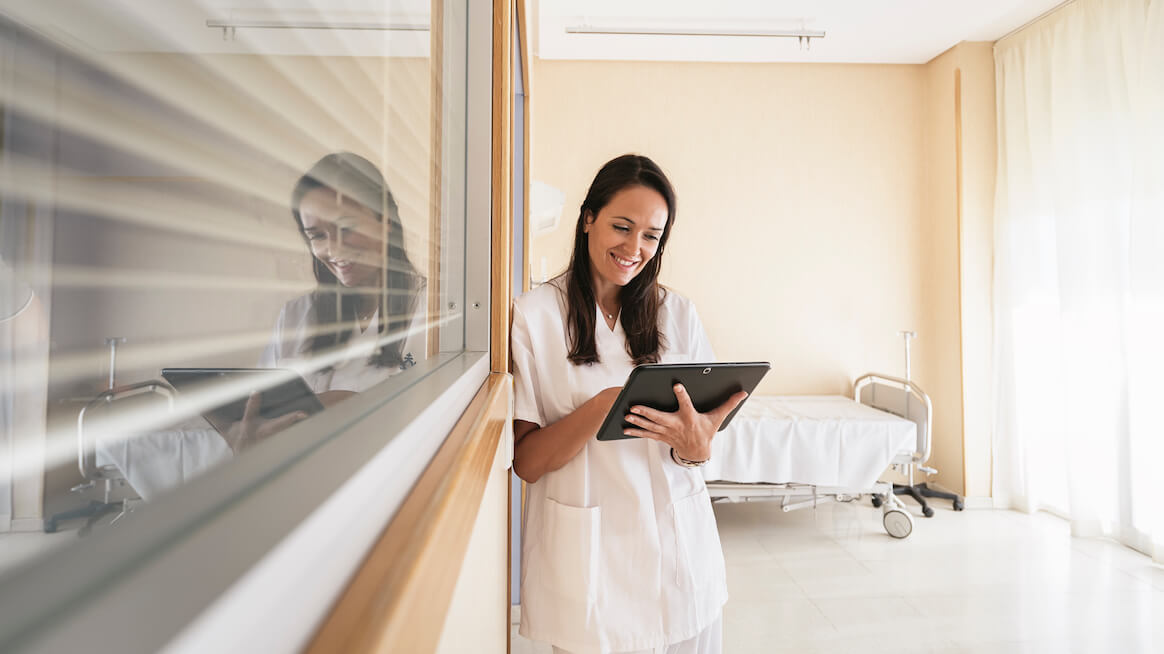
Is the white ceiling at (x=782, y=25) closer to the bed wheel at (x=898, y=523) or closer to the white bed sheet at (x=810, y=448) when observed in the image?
the white bed sheet at (x=810, y=448)

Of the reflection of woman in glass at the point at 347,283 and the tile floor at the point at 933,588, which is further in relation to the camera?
the tile floor at the point at 933,588

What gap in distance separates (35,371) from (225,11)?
162mm

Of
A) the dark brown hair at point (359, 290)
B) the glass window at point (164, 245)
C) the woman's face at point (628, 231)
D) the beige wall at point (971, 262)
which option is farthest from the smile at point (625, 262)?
the beige wall at point (971, 262)

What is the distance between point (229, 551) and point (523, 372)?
1.09m

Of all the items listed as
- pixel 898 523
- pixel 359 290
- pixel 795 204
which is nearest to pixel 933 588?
pixel 898 523

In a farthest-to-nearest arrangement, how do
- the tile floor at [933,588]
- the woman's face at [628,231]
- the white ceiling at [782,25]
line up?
1. the white ceiling at [782,25]
2. the tile floor at [933,588]
3. the woman's face at [628,231]

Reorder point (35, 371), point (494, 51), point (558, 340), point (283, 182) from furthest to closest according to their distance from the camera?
1. point (558, 340)
2. point (494, 51)
3. point (283, 182)
4. point (35, 371)

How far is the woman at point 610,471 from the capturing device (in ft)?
4.01

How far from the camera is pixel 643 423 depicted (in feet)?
3.75

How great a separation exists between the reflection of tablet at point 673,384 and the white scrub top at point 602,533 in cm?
14

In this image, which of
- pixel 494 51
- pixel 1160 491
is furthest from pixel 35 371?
pixel 1160 491

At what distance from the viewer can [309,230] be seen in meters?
0.33

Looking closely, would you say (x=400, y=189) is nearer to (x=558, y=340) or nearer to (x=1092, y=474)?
(x=558, y=340)

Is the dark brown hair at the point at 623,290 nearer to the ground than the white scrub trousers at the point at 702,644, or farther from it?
farther from it
